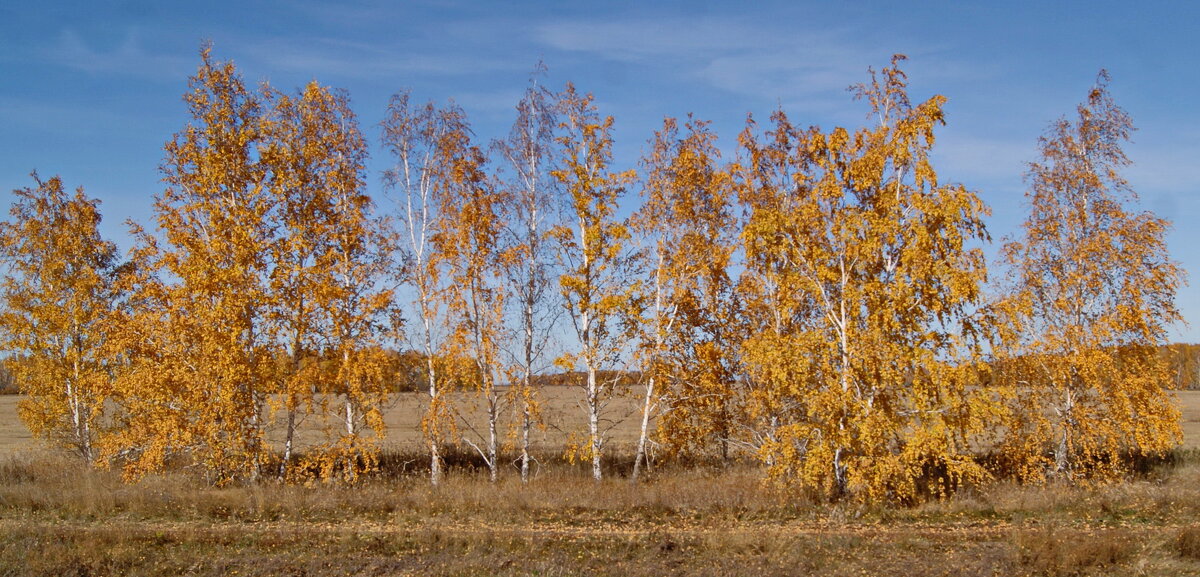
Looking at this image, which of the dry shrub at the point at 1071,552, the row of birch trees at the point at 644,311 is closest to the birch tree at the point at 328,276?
the row of birch trees at the point at 644,311

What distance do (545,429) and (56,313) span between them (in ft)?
47.0

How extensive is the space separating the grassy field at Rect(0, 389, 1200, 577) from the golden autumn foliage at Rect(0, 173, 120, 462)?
2813mm

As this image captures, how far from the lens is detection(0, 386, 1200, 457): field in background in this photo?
2138 cm

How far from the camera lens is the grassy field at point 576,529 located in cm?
1236

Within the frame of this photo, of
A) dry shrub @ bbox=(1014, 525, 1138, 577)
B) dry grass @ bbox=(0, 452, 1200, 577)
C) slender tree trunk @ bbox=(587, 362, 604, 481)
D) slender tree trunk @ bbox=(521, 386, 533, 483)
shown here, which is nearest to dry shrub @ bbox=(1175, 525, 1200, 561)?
dry grass @ bbox=(0, 452, 1200, 577)

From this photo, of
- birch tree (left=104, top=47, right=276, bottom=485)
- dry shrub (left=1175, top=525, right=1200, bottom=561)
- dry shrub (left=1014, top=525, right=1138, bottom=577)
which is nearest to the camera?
dry shrub (left=1014, top=525, right=1138, bottom=577)

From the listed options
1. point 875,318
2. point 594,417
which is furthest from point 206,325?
A: point 875,318

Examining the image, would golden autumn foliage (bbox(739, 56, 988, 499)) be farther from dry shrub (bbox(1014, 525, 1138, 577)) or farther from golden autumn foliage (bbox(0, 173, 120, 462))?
golden autumn foliage (bbox(0, 173, 120, 462))

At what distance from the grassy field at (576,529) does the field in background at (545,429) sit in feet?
6.57

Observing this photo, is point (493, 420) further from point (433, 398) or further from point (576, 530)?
point (576, 530)

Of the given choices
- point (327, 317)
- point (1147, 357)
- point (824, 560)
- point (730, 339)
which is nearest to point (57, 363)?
point (327, 317)

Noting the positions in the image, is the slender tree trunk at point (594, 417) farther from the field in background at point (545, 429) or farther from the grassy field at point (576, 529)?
the grassy field at point (576, 529)

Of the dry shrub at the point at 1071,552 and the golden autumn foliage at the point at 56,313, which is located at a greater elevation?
the golden autumn foliage at the point at 56,313

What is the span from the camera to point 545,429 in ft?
68.3
